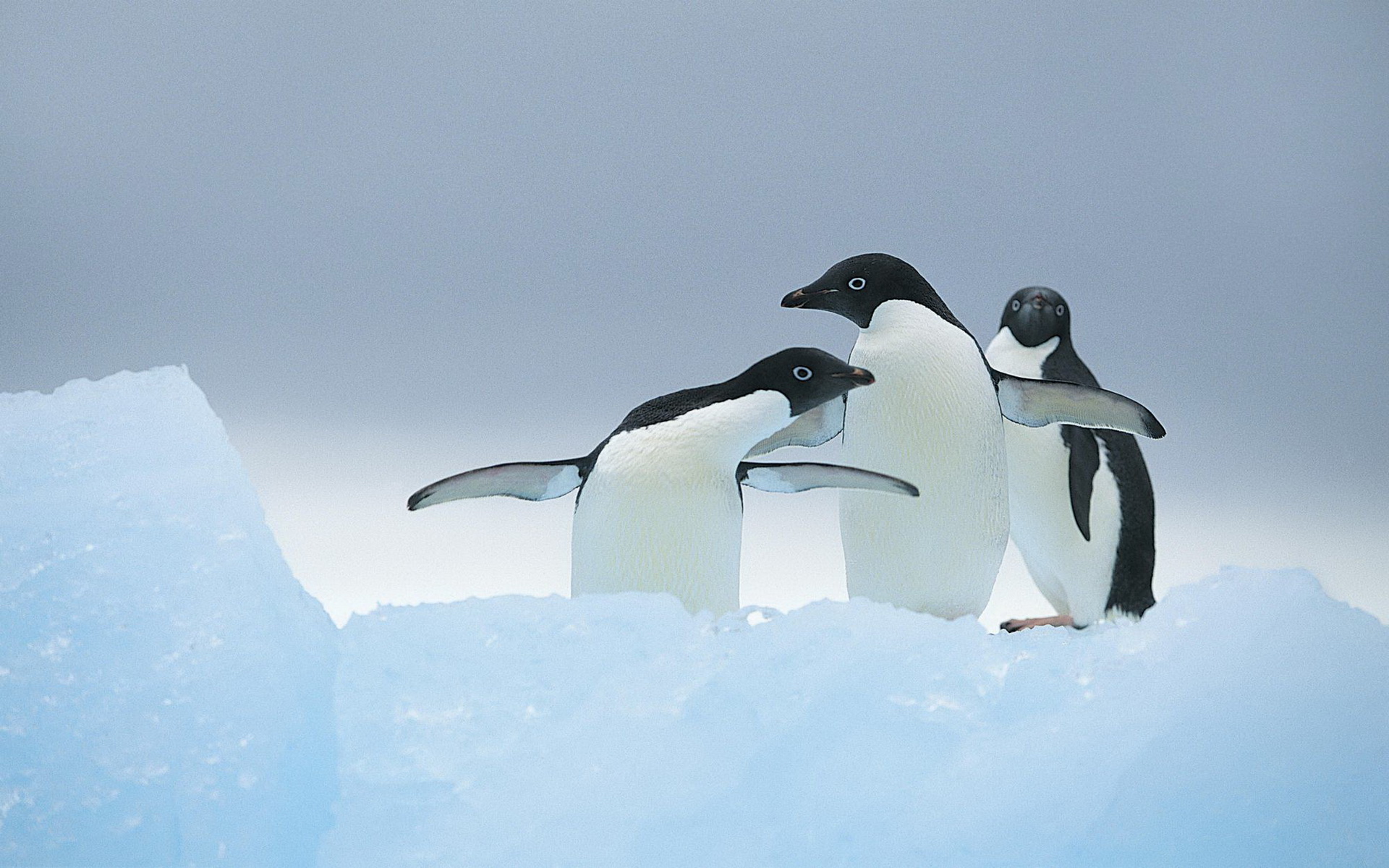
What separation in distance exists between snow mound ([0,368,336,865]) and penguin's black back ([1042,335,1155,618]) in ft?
5.84

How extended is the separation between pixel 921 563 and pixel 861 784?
760 mm

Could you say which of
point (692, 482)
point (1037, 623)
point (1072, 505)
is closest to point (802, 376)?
point (692, 482)

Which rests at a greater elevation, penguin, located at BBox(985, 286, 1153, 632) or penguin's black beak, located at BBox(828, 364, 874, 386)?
penguin's black beak, located at BBox(828, 364, 874, 386)

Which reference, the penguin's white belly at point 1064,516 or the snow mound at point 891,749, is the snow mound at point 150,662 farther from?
the penguin's white belly at point 1064,516

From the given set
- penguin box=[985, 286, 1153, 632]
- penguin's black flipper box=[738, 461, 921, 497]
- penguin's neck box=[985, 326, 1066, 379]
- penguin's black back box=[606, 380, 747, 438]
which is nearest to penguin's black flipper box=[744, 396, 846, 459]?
penguin's black flipper box=[738, 461, 921, 497]

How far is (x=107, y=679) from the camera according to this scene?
1103 millimetres

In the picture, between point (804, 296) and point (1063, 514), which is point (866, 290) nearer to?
point (804, 296)

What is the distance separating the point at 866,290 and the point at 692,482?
561 mm

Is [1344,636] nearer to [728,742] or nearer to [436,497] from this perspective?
[728,742]

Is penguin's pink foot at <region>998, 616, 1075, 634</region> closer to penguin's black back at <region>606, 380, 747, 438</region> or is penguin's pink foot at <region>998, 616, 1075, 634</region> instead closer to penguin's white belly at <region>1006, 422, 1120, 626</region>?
penguin's white belly at <region>1006, 422, 1120, 626</region>

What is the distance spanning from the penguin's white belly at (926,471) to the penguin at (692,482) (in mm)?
116

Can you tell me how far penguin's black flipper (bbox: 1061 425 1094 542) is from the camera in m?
2.41

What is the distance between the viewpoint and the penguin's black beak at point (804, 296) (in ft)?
6.33

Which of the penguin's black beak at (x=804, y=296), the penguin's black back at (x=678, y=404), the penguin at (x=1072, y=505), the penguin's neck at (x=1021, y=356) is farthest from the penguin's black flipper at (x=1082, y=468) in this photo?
the penguin's black back at (x=678, y=404)
